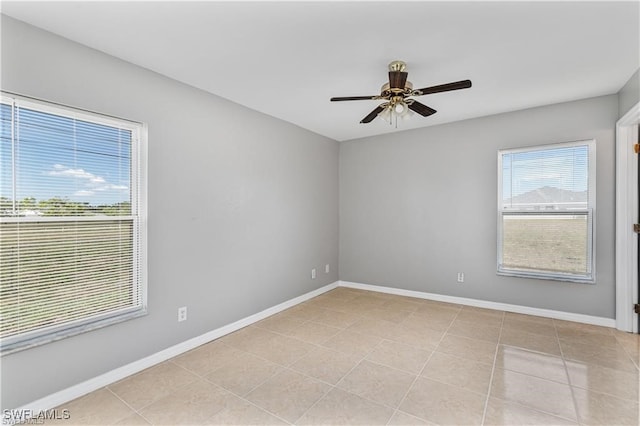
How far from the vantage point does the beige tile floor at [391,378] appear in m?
1.92

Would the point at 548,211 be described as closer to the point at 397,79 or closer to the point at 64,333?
the point at 397,79

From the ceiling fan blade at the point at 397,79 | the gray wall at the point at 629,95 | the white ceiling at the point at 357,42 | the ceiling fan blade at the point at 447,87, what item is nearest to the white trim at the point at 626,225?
the gray wall at the point at 629,95

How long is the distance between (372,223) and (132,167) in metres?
3.42

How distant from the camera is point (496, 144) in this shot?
3867 millimetres

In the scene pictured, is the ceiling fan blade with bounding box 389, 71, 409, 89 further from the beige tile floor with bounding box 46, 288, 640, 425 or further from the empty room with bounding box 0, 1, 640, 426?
the beige tile floor with bounding box 46, 288, 640, 425

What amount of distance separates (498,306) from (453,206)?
54.9 inches

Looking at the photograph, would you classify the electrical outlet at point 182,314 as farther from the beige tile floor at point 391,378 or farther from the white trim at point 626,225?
the white trim at point 626,225

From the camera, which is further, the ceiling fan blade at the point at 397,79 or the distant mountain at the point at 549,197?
the distant mountain at the point at 549,197

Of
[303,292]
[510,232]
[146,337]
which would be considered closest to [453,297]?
[510,232]

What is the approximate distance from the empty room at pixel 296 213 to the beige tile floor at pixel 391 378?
0.07 ft

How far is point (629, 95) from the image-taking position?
9.43ft

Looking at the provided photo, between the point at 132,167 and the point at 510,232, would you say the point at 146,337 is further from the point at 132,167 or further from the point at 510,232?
the point at 510,232

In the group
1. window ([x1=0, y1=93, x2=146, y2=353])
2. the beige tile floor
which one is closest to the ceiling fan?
window ([x1=0, y1=93, x2=146, y2=353])

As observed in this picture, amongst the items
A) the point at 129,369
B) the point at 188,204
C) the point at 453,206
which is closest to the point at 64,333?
the point at 129,369
